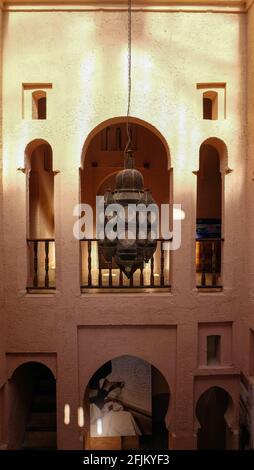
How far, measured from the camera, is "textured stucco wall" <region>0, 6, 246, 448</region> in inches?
172

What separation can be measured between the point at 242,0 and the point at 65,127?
2.94 metres

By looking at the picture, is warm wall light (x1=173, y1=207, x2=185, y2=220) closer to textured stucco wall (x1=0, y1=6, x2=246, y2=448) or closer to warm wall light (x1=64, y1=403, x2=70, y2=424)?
textured stucco wall (x1=0, y1=6, x2=246, y2=448)

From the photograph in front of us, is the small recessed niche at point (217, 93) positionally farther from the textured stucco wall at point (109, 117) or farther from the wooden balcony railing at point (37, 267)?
the wooden balcony railing at point (37, 267)

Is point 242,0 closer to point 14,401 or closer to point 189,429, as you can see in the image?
point 189,429

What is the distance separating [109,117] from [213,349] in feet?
12.2

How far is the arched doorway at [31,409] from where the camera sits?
4.87m

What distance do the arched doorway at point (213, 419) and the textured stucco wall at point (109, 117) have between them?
5.54ft

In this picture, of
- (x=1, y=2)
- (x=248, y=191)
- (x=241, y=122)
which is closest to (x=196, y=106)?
(x=241, y=122)

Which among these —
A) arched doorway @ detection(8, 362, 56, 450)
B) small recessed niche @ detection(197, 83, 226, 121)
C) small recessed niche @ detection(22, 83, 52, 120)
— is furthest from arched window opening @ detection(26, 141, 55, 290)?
small recessed niche @ detection(197, 83, 226, 121)

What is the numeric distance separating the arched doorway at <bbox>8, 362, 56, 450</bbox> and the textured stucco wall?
84 cm

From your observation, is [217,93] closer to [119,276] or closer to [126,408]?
[119,276]

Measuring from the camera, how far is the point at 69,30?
4348mm

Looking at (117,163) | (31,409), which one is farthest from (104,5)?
(31,409)

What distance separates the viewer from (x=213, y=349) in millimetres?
4883
